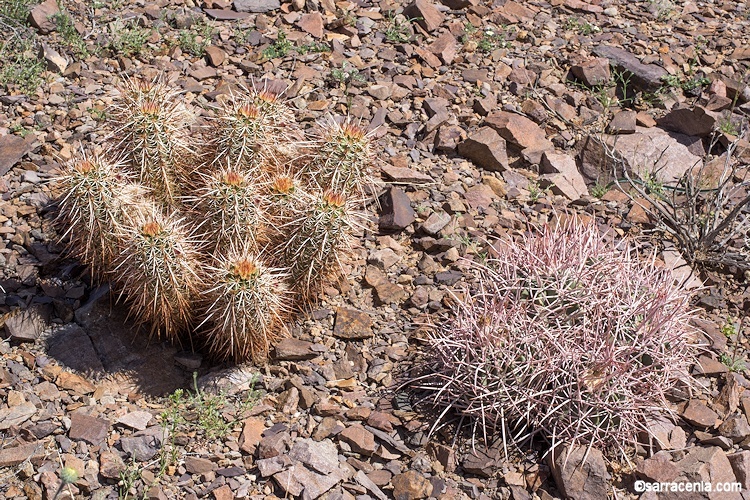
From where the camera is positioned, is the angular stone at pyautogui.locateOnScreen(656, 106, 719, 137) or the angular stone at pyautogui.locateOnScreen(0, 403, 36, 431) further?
the angular stone at pyautogui.locateOnScreen(656, 106, 719, 137)

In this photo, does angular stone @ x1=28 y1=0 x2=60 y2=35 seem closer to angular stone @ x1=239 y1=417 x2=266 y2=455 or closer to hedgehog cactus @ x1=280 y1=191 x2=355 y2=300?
hedgehog cactus @ x1=280 y1=191 x2=355 y2=300

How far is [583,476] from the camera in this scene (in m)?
3.51

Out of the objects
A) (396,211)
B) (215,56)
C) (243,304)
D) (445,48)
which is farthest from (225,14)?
(243,304)

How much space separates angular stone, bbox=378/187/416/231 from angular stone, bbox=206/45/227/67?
1.83 m

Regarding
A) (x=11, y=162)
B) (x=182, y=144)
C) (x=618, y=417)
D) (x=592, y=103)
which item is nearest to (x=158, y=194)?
(x=182, y=144)

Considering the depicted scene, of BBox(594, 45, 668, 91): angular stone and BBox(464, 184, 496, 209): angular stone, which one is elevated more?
Result: BBox(594, 45, 668, 91): angular stone

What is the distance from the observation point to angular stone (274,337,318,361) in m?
4.14

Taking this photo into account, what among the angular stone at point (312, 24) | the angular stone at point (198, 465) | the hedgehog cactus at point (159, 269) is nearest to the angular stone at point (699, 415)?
the angular stone at point (198, 465)

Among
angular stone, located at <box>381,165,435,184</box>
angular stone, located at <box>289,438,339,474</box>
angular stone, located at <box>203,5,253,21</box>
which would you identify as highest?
angular stone, located at <box>203,5,253,21</box>

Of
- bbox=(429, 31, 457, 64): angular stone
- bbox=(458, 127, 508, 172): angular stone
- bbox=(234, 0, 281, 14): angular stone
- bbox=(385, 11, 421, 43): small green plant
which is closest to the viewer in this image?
bbox=(458, 127, 508, 172): angular stone

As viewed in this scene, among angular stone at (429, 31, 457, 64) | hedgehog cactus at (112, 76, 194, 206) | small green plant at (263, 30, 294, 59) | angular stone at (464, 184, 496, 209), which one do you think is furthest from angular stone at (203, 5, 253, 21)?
angular stone at (464, 184, 496, 209)

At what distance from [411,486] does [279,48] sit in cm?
375

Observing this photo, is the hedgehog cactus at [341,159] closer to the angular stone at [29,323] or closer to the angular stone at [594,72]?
the angular stone at [29,323]

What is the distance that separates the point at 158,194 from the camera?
13.7 feet
